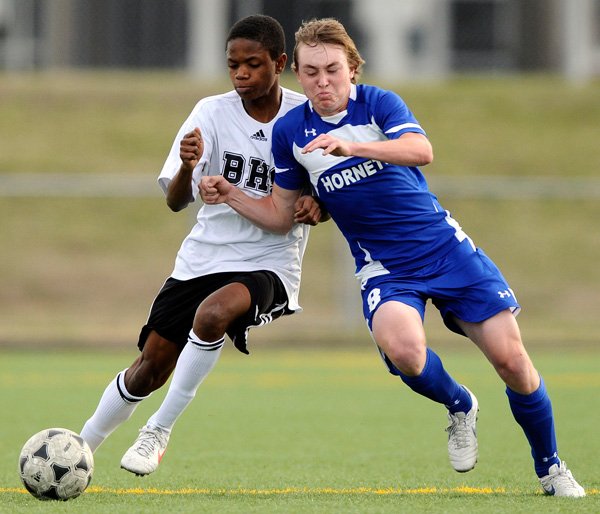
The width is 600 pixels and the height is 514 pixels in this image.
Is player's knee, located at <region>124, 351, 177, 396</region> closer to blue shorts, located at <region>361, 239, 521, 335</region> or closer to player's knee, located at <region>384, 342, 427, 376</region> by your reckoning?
blue shorts, located at <region>361, 239, 521, 335</region>

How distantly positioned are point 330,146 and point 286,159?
71 centimetres

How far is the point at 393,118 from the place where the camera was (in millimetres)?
5488

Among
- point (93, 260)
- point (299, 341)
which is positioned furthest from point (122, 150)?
point (299, 341)

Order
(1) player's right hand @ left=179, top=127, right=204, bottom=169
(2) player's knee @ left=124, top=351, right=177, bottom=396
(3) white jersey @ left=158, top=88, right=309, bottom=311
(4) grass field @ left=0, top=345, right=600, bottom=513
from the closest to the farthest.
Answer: (4) grass field @ left=0, top=345, right=600, bottom=513 → (1) player's right hand @ left=179, top=127, right=204, bottom=169 → (2) player's knee @ left=124, top=351, right=177, bottom=396 → (3) white jersey @ left=158, top=88, right=309, bottom=311

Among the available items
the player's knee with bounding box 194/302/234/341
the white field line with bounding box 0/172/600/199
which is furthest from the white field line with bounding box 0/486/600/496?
the white field line with bounding box 0/172/600/199

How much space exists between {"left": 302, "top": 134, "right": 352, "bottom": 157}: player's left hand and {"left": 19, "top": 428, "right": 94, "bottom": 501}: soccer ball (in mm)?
1605

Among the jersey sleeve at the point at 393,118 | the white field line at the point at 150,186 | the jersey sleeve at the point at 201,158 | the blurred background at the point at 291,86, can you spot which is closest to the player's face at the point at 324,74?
the jersey sleeve at the point at 393,118

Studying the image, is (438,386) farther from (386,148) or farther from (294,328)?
(294,328)

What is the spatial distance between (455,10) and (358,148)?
22655mm

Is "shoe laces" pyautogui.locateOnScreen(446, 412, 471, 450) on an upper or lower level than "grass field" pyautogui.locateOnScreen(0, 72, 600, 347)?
upper

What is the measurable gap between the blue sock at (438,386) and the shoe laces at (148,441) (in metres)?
1.15

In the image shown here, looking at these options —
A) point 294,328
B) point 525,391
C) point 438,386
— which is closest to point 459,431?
point 438,386

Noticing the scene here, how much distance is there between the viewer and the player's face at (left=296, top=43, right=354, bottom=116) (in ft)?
17.9

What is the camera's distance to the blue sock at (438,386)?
5379mm
